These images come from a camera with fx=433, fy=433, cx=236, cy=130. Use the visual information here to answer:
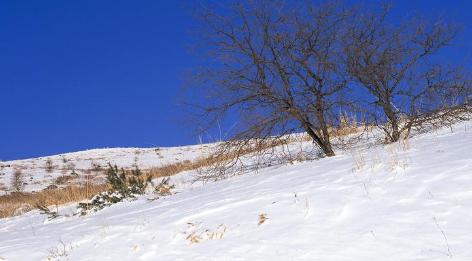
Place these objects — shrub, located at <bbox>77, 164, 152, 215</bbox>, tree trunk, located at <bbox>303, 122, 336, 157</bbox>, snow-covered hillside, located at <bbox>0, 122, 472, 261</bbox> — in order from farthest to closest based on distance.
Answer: tree trunk, located at <bbox>303, 122, 336, 157</bbox>
shrub, located at <bbox>77, 164, 152, 215</bbox>
snow-covered hillside, located at <bbox>0, 122, 472, 261</bbox>

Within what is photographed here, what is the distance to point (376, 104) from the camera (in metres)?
9.32

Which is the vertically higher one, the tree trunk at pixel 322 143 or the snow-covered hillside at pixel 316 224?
the tree trunk at pixel 322 143

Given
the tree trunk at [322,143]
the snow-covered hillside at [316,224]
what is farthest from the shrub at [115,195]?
the tree trunk at [322,143]

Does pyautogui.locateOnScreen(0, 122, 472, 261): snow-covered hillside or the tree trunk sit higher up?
the tree trunk

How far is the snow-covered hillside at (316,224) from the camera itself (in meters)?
2.75

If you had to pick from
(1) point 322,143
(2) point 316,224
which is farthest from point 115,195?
(2) point 316,224

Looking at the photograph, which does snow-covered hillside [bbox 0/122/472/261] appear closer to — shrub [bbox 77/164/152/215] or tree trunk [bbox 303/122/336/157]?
shrub [bbox 77/164/152/215]

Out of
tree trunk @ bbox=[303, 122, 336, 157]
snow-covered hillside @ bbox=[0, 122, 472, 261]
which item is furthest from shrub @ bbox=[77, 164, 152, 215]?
tree trunk @ bbox=[303, 122, 336, 157]

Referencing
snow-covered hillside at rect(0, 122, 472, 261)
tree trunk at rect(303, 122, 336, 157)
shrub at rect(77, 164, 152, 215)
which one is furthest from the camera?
tree trunk at rect(303, 122, 336, 157)

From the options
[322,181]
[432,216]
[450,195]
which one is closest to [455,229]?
[432,216]

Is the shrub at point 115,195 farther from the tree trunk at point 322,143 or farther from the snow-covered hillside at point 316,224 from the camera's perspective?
the tree trunk at point 322,143

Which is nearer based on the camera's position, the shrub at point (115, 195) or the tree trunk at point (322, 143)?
the shrub at point (115, 195)

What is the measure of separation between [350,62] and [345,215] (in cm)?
661

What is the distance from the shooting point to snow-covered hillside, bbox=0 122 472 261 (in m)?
2.75
